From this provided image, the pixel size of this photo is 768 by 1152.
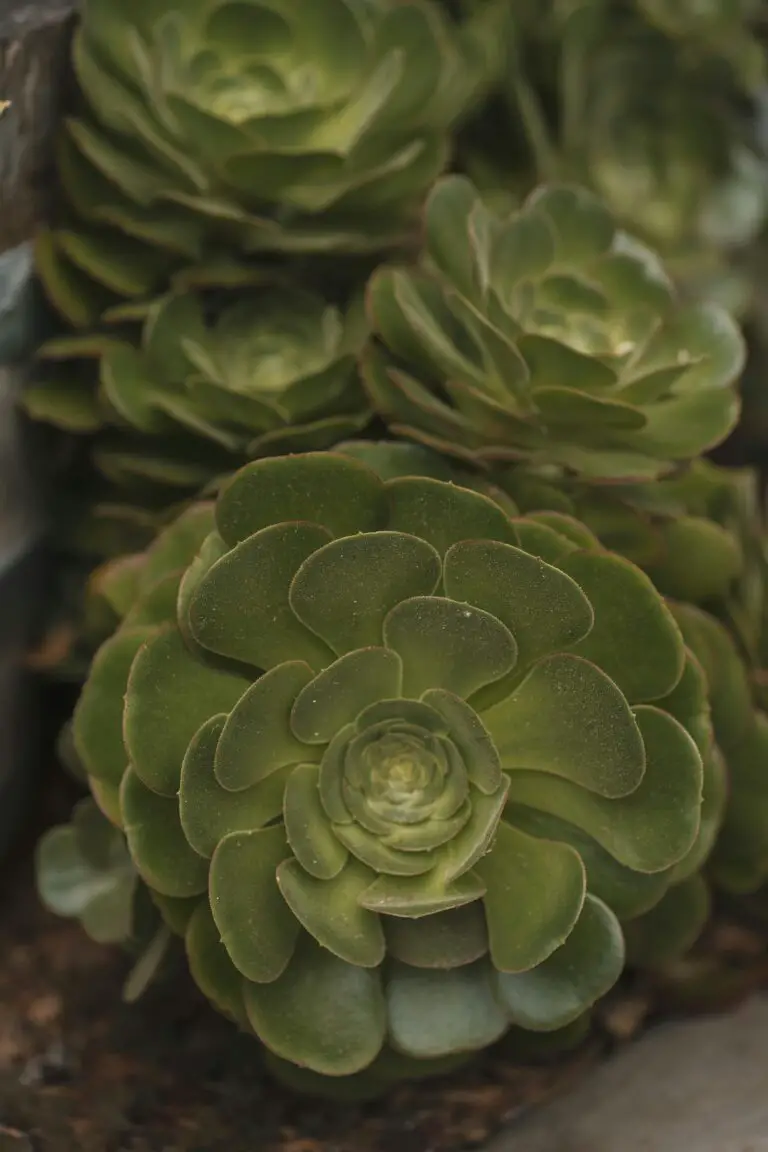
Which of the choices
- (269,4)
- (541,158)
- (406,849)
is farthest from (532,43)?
(406,849)

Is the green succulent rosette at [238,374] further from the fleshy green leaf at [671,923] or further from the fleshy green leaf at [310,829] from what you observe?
the fleshy green leaf at [671,923]

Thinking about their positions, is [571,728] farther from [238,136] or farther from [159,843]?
[238,136]

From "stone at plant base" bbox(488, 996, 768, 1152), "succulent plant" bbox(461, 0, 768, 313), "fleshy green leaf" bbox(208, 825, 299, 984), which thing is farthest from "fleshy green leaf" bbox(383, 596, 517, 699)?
"succulent plant" bbox(461, 0, 768, 313)

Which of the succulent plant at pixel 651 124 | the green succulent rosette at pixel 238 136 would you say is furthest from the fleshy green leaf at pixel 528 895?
the succulent plant at pixel 651 124

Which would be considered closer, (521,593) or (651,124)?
(521,593)

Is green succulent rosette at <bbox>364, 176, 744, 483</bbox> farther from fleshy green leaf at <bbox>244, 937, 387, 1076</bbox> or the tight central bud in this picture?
fleshy green leaf at <bbox>244, 937, 387, 1076</bbox>

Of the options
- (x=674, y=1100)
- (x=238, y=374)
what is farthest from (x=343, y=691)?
(x=674, y=1100)

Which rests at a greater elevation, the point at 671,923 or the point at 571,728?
the point at 571,728

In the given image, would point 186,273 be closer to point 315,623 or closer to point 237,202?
point 237,202
